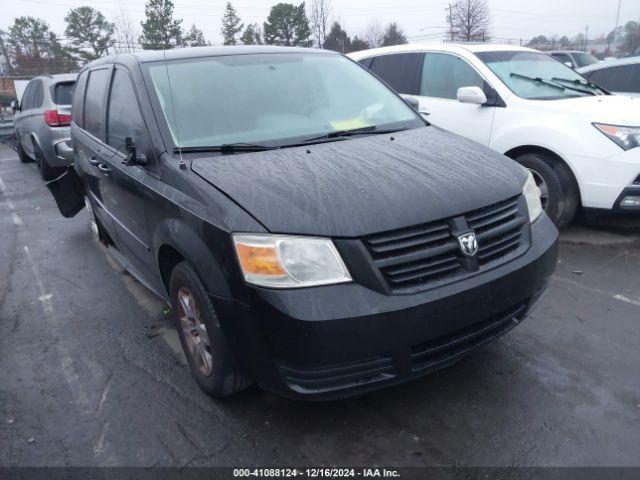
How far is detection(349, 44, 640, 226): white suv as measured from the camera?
4.63m

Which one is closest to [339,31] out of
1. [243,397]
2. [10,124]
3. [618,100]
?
[10,124]

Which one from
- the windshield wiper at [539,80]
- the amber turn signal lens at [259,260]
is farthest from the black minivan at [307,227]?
the windshield wiper at [539,80]

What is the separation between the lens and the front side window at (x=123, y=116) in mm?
3131

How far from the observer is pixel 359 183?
2.54m

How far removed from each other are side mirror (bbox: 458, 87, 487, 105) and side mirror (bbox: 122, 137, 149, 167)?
11.4 feet

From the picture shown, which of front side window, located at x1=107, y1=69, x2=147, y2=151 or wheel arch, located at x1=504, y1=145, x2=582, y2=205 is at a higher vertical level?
front side window, located at x1=107, y1=69, x2=147, y2=151

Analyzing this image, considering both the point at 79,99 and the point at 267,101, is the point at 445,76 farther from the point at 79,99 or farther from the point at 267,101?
the point at 79,99

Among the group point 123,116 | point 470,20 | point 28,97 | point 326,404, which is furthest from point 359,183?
point 470,20

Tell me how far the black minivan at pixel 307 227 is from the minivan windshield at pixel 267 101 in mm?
13

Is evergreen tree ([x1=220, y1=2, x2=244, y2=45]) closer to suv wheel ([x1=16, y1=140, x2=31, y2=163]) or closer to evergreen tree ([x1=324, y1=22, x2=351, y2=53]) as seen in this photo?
evergreen tree ([x1=324, y1=22, x2=351, y2=53])

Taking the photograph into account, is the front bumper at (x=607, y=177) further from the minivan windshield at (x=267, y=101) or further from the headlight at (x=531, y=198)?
the headlight at (x=531, y=198)

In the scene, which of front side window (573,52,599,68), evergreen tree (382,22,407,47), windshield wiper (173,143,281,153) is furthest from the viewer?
evergreen tree (382,22,407,47)

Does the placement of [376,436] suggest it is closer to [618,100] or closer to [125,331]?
[125,331]

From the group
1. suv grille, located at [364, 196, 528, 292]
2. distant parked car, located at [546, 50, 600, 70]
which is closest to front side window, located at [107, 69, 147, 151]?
suv grille, located at [364, 196, 528, 292]
